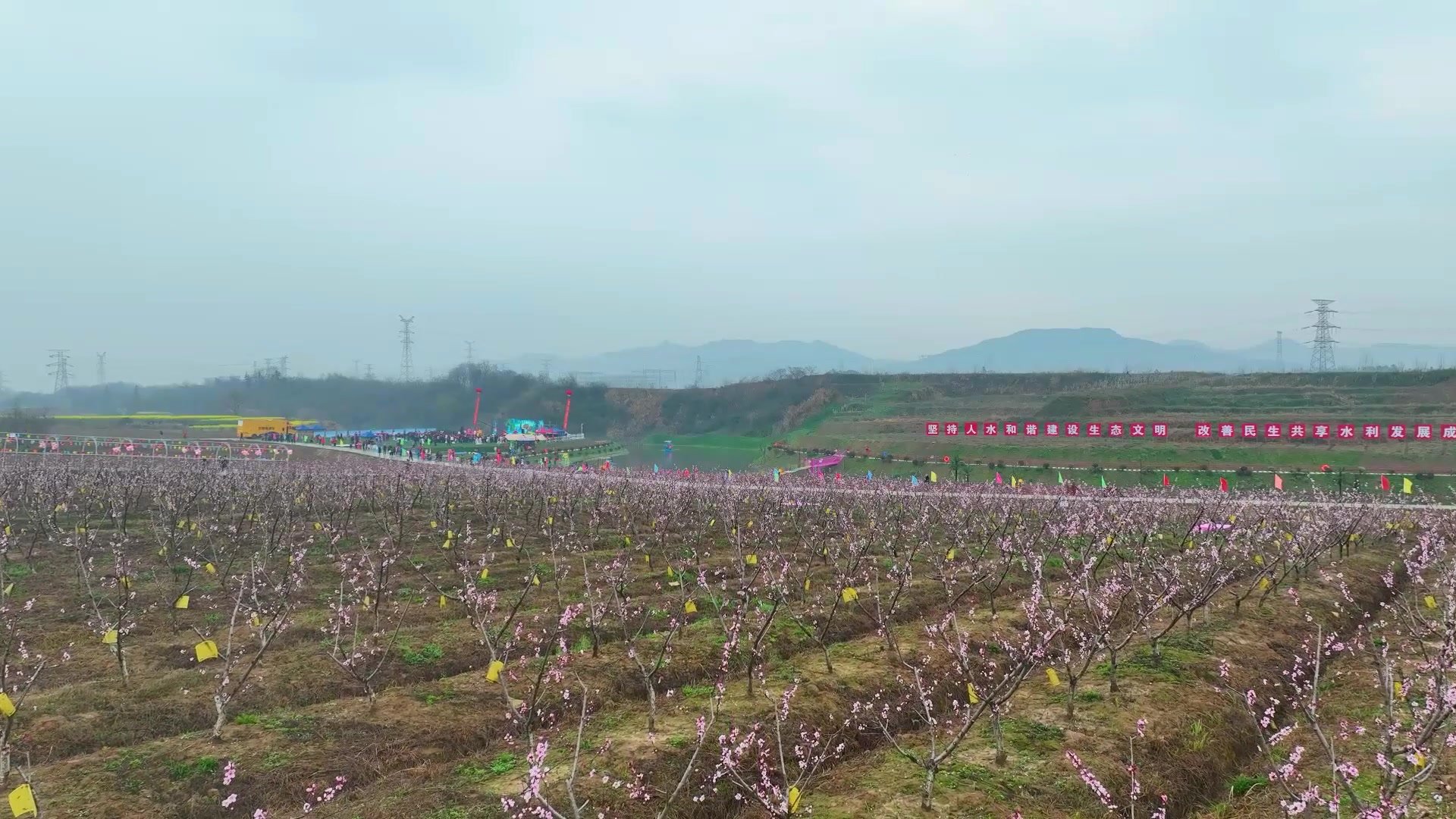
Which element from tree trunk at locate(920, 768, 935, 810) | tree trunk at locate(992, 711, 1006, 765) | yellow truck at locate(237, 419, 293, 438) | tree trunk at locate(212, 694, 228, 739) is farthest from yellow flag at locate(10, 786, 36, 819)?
yellow truck at locate(237, 419, 293, 438)

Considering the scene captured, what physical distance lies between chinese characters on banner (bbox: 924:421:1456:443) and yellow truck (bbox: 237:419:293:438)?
7509 cm

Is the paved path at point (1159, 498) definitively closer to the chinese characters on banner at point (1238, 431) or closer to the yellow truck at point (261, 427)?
the chinese characters on banner at point (1238, 431)

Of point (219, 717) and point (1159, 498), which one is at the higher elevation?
point (219, 717)

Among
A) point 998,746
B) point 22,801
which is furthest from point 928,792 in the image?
point 22,801

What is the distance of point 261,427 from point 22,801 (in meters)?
97.2

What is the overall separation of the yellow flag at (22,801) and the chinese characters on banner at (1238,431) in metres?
58.8

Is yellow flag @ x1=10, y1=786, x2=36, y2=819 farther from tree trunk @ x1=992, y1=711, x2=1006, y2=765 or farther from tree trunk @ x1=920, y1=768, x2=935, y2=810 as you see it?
tree trunk @ x1=992, y1=711, x2=1006, y2=765

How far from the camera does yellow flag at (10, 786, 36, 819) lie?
7539 mm

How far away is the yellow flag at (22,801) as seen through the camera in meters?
7.54

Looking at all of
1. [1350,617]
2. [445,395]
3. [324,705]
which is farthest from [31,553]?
[445,395]

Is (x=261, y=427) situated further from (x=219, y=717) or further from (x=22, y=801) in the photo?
(x=22, y=801)

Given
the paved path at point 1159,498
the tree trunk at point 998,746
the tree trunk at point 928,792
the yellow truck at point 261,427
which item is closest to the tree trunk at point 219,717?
the tree trunk at point 928,792

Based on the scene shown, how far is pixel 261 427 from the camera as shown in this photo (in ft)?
300

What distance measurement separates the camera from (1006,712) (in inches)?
503
